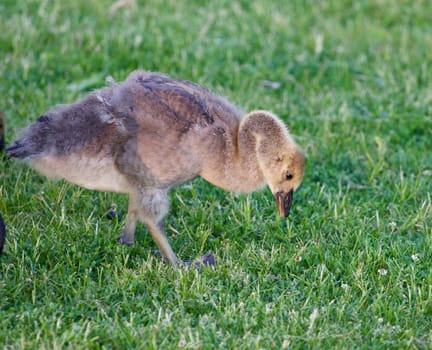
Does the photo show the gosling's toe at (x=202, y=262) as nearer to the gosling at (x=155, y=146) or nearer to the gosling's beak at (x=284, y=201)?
the gosling at (x=155, y=146)

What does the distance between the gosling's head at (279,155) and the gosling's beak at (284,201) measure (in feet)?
0.28

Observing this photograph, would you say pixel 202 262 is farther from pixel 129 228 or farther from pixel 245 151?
pixel 245 151

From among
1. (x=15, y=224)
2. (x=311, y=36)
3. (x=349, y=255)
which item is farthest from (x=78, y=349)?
(x=311, y=36)

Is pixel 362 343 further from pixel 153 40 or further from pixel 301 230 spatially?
pixel 153 40

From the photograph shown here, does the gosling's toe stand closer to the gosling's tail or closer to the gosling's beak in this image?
the gosling's beak

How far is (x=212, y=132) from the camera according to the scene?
5344 mm

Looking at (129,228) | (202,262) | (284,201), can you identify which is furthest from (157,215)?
(284,201)

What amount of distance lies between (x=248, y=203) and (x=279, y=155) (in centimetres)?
80

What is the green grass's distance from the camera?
4.76m

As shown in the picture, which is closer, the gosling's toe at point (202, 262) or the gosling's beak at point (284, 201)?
the gosling's toe at point (202, 262)

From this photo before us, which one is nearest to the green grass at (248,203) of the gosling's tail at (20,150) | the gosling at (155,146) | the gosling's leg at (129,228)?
the gosling's leg at (129,228)

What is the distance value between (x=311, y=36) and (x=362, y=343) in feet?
17.1

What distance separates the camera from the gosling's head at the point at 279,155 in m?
5.39

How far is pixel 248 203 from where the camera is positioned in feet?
20.0
